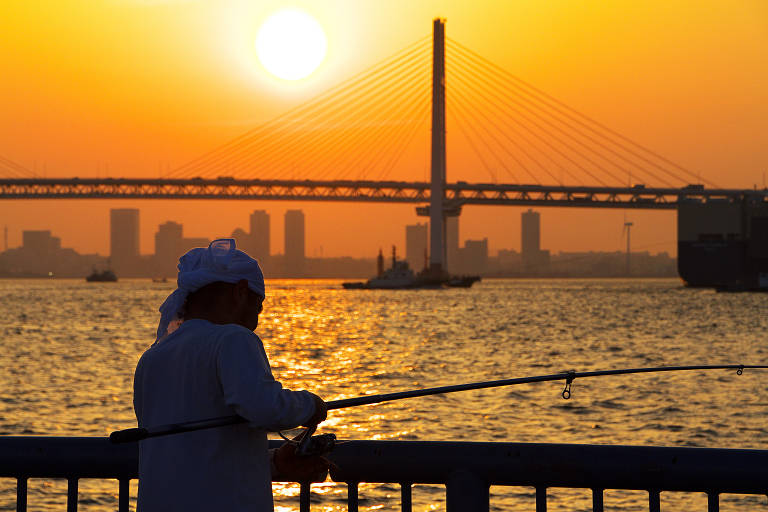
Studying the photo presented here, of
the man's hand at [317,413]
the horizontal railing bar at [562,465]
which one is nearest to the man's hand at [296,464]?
the man's hand at [317,413]

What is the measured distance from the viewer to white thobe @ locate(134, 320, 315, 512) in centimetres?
236

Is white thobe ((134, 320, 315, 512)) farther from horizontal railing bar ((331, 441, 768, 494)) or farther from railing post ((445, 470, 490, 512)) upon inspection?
railing post ((445, 470, 490, 512))

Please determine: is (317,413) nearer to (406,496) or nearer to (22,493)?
(406,496)

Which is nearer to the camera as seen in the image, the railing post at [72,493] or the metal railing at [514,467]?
the metal railing at [514,467]

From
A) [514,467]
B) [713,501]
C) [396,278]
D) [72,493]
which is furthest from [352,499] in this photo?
[396,278]

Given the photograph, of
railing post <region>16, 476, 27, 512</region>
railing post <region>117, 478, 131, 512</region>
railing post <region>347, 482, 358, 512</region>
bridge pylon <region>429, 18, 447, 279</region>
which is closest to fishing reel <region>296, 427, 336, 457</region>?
railing post <region>347, 482, 358, 512</region>

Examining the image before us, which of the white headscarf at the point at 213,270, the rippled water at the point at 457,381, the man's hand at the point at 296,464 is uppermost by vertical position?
the white headscarf at the point at 213,270

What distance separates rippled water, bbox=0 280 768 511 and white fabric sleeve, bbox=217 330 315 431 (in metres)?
8.65

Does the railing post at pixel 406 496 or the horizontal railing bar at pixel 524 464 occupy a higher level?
the horizontal railing bar at pixel 524 464

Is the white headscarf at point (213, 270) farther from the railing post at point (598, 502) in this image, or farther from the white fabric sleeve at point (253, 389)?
the railing post at point (598, 502)

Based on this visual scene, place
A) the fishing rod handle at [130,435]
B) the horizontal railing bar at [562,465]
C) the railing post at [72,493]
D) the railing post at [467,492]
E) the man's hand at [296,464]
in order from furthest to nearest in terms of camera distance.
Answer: the railing post at [72,493]
the railing post at [467,492]
the horizontal railing bar at [562,465]
the man's hand at [296,464]
the fishing rod handle at [130,435]

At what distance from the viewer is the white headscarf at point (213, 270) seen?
2496 mm

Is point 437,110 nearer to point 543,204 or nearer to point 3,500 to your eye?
point 543,204

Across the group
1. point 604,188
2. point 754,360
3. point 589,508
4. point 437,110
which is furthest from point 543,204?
point 589,508
